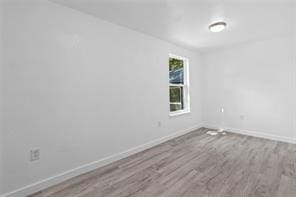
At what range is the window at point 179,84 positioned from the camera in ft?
13.6

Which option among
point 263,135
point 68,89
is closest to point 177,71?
point 263,135

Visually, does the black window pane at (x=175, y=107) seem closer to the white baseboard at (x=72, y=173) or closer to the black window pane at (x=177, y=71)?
the black window pane at (x=177, y=71)

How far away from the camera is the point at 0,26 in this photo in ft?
5.38

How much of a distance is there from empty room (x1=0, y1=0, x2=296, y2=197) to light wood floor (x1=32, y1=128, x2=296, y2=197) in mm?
17

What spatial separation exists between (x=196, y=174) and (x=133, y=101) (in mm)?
1593

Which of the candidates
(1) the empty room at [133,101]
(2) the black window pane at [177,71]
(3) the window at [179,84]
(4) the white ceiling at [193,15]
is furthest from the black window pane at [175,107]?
(4) the white ceiling at [193,15]

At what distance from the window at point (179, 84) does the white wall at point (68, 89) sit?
109cm

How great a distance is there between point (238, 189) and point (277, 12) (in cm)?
266

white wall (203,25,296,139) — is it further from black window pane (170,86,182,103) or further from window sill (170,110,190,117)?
black window pane (170,86,182,103)

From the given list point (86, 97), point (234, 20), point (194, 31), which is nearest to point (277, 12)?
point (234, 20)

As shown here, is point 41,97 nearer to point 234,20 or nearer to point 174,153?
point 174,153

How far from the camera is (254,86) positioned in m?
3.89

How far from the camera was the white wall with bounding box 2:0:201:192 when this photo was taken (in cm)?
174

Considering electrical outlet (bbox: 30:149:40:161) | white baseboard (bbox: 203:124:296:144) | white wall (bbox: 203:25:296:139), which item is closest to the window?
white wall (bbox: 203:25:296:139)
